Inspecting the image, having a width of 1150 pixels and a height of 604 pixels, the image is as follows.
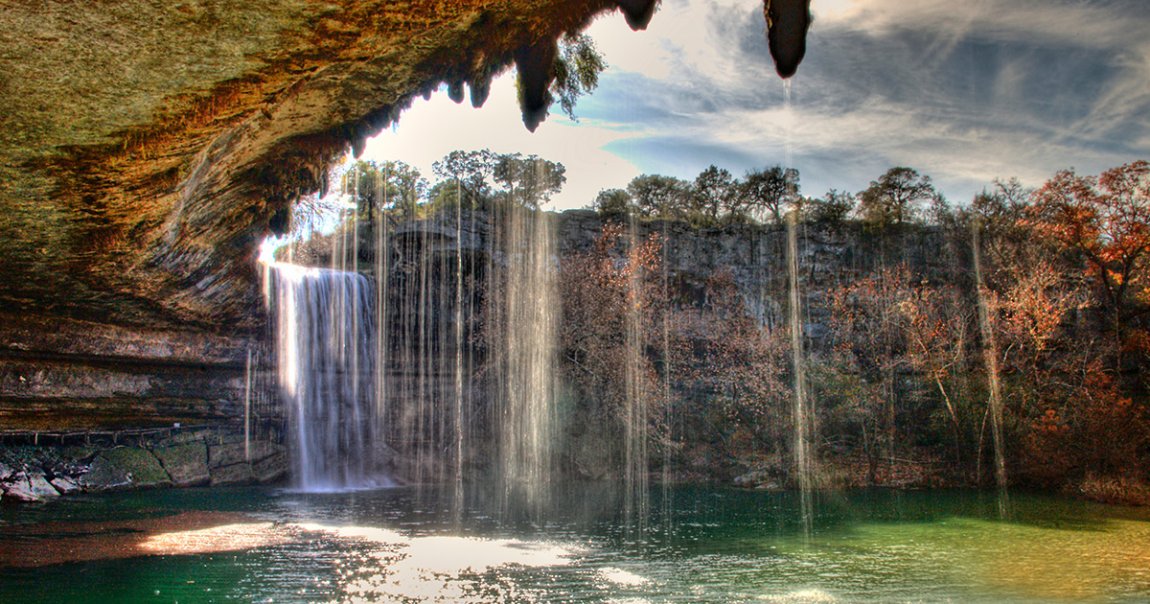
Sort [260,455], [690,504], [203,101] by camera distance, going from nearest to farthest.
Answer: [203,101]
[690,504]
[260,455]

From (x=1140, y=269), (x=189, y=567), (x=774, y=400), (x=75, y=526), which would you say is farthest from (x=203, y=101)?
(x=1140, y=269)

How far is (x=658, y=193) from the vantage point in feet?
145

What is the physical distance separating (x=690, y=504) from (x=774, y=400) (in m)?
8.49

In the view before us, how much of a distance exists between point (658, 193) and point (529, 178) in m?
8.82

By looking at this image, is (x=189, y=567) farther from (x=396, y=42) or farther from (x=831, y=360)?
(x=831, y=360)

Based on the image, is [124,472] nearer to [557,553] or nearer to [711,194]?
[557,553]

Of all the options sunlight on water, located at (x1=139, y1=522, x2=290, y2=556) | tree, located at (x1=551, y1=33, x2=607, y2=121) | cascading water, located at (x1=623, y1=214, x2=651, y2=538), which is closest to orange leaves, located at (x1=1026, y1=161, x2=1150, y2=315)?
cascading water, located at (x1=623, y1=214, x2=651, y2=538)

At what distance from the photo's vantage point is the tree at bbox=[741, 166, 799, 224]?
40.1m

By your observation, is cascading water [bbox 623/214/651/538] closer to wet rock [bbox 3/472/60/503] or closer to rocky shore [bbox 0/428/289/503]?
rocky shore [bbox 0/428/289/503]

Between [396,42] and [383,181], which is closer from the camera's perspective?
[396,42]

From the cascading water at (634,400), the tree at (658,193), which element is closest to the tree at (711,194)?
the tree at (658,193)

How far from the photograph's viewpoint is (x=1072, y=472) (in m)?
22.6

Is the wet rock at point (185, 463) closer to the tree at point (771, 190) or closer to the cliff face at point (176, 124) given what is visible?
the cliff face at point (176, 124)

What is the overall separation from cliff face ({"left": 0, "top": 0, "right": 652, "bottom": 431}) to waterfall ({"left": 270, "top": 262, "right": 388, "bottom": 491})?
4.96 metres
